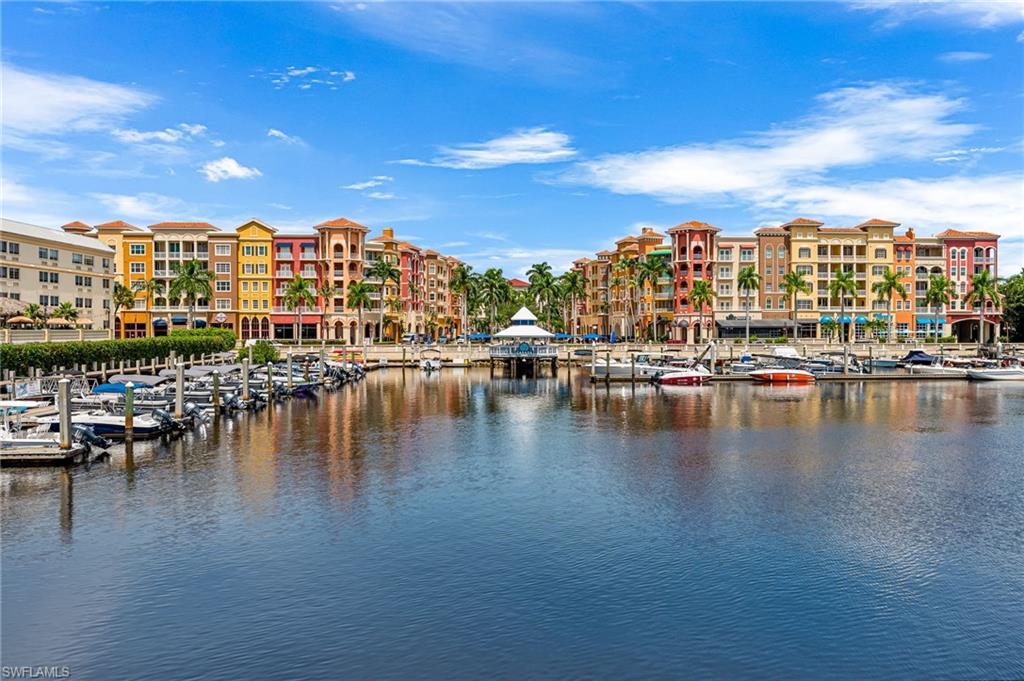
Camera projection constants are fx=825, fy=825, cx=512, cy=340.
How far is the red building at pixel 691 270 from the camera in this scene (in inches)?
5866

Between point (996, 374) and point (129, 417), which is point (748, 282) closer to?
point (996, 374)

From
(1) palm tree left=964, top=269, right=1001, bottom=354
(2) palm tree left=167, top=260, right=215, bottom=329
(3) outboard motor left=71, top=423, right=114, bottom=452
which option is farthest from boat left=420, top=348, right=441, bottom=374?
(1) palm tree left=964, top=269, right=1001, bottom=354

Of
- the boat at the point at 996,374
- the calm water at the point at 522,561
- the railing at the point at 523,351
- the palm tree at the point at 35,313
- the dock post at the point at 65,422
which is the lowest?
the calm water at the point at 522,561

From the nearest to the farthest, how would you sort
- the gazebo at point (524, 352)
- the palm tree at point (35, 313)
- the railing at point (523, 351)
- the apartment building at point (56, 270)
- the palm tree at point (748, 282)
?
the palm tree at point (35, 313) < the apartment building at point (56, 270) < the gazebo at point (524, 352) < the railing at point (523, 351) < the palm tree at point (748, 282)

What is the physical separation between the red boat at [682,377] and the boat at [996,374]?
33108mm

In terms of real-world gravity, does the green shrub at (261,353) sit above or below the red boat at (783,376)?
above

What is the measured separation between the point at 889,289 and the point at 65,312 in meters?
125

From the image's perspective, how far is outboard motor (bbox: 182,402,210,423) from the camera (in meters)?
55.8

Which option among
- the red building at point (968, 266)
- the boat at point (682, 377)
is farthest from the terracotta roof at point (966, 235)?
the boat at point (682, 377)

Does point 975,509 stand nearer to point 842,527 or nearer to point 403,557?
point 842,527

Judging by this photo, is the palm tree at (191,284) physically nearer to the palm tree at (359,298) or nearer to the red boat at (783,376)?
the palm tree at (359,298)

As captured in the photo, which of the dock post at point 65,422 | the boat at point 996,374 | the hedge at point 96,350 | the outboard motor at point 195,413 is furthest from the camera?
the boat at point 996,374

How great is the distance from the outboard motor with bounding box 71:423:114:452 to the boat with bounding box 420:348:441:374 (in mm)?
69991

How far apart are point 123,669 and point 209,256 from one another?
13382 cm
